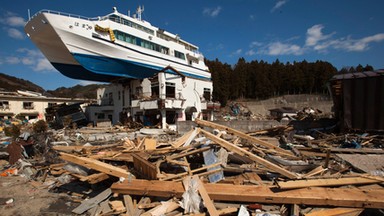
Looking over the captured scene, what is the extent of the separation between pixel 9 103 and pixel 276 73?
65.2m

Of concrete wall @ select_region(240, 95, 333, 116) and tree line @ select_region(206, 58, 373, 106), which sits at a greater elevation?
tree line @ select_region(206, 58, 373, 106)

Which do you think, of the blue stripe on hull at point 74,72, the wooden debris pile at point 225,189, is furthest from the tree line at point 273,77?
the wooden debris pile at point 225,189

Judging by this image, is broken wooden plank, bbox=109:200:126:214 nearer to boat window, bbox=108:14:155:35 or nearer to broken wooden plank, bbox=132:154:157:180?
broken wooden plank, bbox=132:154:157:180

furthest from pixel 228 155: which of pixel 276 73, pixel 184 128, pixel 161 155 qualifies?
pixel 276 73

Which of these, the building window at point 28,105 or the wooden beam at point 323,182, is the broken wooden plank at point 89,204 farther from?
the building window at point 28,105

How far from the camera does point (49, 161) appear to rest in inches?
290

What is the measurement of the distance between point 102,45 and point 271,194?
72.9ft

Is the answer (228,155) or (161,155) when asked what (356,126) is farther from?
(161,155)

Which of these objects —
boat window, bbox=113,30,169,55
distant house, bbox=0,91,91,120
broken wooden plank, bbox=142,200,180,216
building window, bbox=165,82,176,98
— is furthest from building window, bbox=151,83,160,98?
distant house, bbox=0,91,91,120

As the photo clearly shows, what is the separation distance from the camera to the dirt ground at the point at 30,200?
4.46 metres

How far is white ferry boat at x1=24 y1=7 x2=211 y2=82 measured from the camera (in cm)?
1892

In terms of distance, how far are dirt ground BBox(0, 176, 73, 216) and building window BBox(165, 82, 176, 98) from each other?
59.4 ft

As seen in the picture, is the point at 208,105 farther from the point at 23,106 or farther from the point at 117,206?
the point at 23,106

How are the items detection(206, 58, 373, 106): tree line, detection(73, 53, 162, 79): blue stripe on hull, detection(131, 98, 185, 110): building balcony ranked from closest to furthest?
detection(73, 53, 162, 79): blue stripe on hull < detection(131, 98, 185, 110): building balcony < detection(206, 58, 373, 106): tree line
